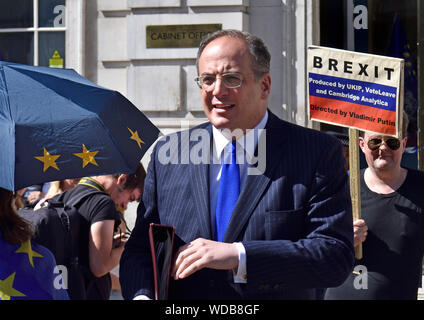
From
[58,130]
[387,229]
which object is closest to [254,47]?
[58,130]

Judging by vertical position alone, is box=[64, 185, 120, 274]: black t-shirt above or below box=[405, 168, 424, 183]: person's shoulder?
below

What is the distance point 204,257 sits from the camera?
2811 mm

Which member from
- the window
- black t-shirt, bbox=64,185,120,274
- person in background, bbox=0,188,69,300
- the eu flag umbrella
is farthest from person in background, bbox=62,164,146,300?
the window

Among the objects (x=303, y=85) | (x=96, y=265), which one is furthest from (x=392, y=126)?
(x=303, y=85)

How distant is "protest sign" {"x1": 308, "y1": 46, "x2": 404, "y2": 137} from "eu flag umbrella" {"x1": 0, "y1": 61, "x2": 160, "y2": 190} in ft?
3.77

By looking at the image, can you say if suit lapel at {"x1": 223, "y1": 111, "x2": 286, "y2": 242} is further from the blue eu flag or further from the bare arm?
the bare arm

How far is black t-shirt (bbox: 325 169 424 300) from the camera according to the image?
15.3 ft

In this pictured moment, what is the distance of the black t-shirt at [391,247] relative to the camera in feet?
15.3

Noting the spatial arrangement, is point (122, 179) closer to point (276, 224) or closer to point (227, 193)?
point (227, 193)

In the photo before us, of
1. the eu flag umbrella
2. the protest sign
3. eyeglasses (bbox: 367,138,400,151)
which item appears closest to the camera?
the eu flag umbrella
